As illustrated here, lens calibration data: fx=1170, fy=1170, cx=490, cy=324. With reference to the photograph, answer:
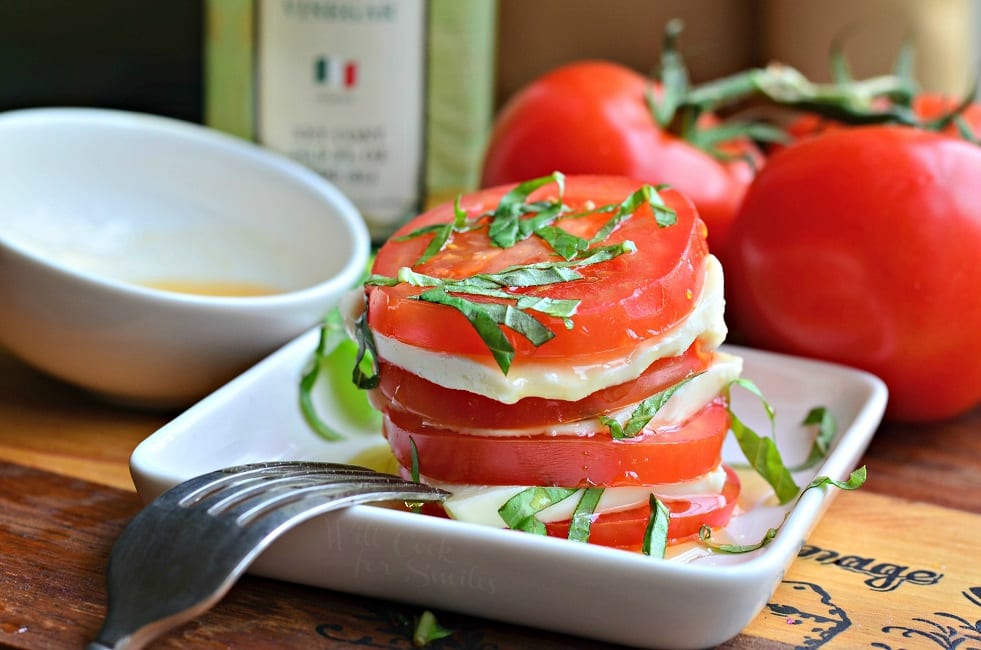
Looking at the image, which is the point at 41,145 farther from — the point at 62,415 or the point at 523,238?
the point at 523,238

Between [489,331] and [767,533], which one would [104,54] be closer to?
[489,331]

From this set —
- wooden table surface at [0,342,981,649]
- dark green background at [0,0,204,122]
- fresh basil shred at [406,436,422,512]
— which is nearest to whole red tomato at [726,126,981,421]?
wooden table surface at [0,342,981,649]

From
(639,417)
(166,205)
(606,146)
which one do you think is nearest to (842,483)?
(639,417)

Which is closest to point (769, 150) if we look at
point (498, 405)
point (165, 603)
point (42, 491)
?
point (498, 405)

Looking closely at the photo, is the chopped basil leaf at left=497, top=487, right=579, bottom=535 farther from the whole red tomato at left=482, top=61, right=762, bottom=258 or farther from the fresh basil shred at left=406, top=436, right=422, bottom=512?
the whole red tomato at left=482, top=61, right=762, bottom=258

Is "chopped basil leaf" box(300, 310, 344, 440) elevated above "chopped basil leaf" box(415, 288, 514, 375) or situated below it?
below
